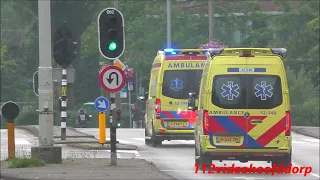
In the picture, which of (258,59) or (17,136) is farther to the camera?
(17,136)

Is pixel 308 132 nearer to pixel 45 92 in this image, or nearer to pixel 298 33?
pixel 45 92

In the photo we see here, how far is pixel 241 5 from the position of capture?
62406 millimetres

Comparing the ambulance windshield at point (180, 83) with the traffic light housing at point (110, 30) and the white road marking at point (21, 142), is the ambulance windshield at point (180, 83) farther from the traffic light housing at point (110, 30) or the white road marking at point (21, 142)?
the traffic light housing at point (110, 30)

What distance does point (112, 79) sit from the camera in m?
20.3

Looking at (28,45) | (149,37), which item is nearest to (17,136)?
(149,37)

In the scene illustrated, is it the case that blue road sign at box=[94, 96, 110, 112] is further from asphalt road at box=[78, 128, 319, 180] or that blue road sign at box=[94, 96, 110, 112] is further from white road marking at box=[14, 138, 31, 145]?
white road marking at box=[14, 138, 31, 145]

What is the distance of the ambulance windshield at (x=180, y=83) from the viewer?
27.7 m

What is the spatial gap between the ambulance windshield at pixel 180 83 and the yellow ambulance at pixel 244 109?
796cm

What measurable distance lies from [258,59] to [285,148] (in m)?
1.86

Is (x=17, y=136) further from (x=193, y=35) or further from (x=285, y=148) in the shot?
(x=193, y=35)

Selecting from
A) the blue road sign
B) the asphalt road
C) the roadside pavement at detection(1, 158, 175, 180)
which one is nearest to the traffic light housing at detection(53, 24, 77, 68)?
the blue road sign

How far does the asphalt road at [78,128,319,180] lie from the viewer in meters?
19.6

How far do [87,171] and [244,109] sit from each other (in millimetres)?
3367

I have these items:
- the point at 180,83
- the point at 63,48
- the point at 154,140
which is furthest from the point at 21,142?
the point at 180,83
